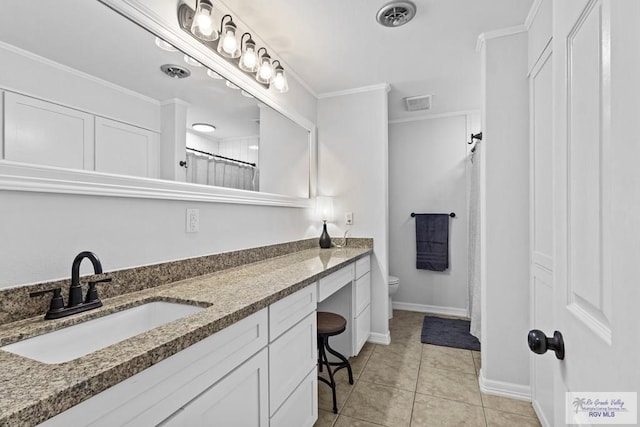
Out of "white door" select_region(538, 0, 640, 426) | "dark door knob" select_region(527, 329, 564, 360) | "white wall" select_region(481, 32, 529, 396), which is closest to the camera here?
"white door" select_region(538, 0, 640, 426)

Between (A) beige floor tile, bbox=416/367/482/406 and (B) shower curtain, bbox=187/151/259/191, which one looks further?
(A) beige floor tile, bbox=416/367/482/406

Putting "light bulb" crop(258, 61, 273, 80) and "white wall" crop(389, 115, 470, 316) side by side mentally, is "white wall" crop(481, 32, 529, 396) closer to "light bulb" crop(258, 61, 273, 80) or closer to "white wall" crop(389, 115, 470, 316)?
"light bulb" crop(258, 61, 273, 80)

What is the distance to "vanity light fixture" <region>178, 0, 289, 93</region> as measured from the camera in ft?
4.82

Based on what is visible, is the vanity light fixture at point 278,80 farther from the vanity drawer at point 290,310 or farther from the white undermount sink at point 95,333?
the white undermount sink at point 95,333

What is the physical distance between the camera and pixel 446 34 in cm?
202

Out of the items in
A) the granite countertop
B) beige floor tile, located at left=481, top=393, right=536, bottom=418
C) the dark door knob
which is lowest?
beige floor tile, located at left=481, top=393, right=536, bottom=418

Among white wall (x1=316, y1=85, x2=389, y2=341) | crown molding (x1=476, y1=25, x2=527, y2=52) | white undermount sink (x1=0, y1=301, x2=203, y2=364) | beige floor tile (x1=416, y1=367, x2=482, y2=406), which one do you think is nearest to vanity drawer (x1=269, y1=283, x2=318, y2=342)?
white undermount sink (x1=0, y1=301, x2=203, y2=364)

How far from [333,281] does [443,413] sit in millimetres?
979

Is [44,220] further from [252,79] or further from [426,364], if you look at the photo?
[426,364]

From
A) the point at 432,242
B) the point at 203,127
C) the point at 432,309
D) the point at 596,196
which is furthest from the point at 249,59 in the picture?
the point at 432,309

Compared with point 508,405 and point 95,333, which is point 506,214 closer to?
point 508,405

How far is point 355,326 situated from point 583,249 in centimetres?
195

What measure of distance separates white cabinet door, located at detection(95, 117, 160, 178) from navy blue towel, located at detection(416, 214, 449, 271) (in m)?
3.00

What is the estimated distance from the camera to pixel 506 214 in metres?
1.94
